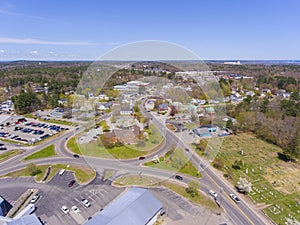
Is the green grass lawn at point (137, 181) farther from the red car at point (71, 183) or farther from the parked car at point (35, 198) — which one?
the parked car at point (35, 198)

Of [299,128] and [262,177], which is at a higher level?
[299,128]

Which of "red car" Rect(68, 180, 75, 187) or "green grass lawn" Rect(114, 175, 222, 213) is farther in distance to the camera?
"red car" Rect(68, 180, 75, 187)

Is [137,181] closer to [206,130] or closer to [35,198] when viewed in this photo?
[35,198]

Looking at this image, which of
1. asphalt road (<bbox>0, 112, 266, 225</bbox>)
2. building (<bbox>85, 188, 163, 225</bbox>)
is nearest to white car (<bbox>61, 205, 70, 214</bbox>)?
building (<bbox>85, 188, 163, 225</bbox>)

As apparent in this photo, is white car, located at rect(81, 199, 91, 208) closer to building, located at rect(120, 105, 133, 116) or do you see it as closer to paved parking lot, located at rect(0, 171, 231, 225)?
paved parking lot, located at rect(0, 171, 231, 225)

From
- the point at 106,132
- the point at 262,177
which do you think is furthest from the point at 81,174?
the point at 262,177

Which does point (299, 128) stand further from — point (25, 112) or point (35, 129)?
point (25, 112)

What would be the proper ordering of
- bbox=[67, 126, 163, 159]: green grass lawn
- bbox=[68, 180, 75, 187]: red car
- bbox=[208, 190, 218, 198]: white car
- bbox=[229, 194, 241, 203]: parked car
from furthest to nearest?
1. bbox=[67, 126, 163, 159]: green grass lawn
2. bbox=[68, 180, 75, 187]: red car
3. bbox=[208, 190, 218, 198]: white car
4. bbox=[229, 194, 241, 203]: parked car
